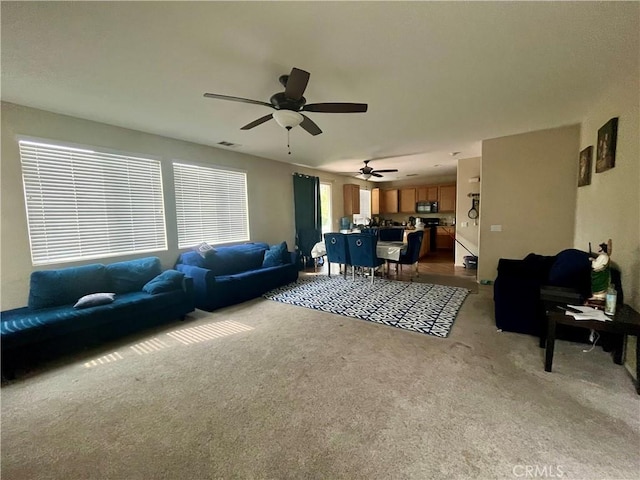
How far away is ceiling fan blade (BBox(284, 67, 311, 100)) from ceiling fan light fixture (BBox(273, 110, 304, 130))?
0.65ft

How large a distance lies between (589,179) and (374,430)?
4.02 metres

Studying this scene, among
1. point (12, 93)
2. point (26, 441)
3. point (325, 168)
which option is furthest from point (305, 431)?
point (325, 168)

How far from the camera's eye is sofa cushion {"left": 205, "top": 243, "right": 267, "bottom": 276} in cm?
437

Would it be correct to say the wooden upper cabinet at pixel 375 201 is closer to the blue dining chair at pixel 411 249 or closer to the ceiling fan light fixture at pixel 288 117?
the blue dining chair at pixel 411 249

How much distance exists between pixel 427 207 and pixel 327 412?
852 cm

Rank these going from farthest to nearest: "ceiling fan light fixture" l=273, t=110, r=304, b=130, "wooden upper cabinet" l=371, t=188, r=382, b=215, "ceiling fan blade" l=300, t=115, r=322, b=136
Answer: "wooden upper cabinet" l=371, t=188, r=382, b=215, "ceiling fan blade" l=300, t=115, r=322, b=136, "ceiling fan light fixture" l=273, t=110, r=304, b=130

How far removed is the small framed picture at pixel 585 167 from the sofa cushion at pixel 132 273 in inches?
233

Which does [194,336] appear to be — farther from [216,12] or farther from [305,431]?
[216,12]

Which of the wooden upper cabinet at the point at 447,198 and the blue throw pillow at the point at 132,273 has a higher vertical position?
the wooden upper cabinet at the point at 447,198

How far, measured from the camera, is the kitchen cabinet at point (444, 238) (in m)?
8.75

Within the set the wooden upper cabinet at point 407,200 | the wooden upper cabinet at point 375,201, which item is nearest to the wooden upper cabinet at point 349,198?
the wooden upper cabinet at point 375,201

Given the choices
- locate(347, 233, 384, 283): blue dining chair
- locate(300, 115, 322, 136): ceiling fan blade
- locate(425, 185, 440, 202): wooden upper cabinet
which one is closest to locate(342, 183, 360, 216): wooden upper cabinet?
locate(425, 185, 440, 202): wooden upper cabinet

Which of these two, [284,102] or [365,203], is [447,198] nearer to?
[365,203]

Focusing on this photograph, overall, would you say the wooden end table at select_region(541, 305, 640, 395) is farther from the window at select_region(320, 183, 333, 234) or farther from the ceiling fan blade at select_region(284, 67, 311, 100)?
the window at select_region(320, 183, 333, 234)
